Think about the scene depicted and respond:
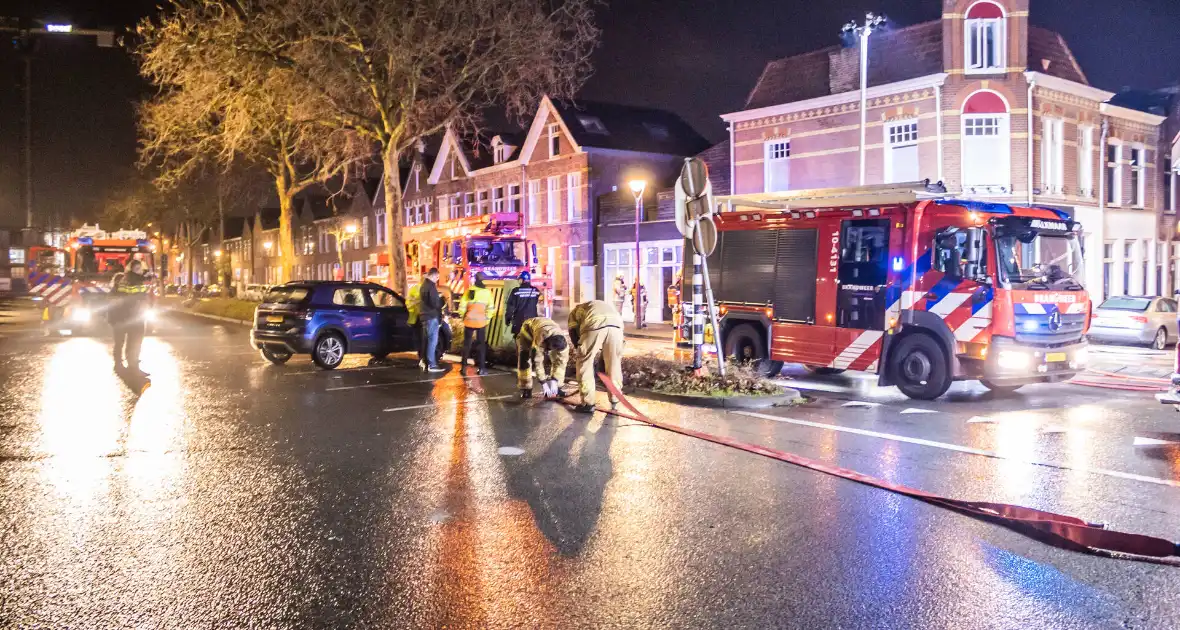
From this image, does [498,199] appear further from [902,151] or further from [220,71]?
[220,71]

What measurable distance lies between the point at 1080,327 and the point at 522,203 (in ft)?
115

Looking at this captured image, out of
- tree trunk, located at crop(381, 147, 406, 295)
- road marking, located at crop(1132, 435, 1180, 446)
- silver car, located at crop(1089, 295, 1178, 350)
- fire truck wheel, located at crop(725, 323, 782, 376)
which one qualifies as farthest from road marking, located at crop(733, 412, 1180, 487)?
tree trunk, located at crop(381, 147, 406, 295)

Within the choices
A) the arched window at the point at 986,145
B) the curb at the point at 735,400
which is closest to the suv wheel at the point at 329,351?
the curb at the point at 735,400

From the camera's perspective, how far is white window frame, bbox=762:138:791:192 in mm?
31844

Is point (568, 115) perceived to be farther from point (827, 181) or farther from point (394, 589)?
point (394, 589)

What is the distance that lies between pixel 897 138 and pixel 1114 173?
27.6 feet

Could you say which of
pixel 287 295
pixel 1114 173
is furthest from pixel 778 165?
pixel 287 295

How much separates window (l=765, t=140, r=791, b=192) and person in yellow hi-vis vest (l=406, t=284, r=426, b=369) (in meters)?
17.7

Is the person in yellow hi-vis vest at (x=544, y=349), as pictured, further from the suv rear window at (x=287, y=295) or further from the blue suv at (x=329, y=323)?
the suv rear window at (x=287, y=295)

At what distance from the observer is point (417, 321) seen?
16.8 meters

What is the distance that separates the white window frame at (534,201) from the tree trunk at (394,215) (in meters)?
19.3

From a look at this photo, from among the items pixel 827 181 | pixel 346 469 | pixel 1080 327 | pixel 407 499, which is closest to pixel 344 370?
pixel 346 469

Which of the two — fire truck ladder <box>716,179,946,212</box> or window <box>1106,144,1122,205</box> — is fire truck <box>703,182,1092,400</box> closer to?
fire truck ladder <box>716,179,946,212</box>

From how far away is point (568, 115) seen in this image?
140ft
